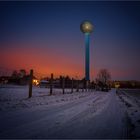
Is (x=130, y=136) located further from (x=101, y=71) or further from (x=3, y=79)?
(x=101, y=71)

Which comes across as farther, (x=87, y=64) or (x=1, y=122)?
(x=87, y=64)

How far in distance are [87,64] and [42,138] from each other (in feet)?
198

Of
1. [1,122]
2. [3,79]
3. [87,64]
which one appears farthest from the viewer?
[3,79]

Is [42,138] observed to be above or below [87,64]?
below

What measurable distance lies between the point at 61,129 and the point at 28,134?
0.79 metres

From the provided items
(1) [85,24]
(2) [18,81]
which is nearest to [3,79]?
(2) [18,81]

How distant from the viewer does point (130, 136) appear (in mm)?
3541

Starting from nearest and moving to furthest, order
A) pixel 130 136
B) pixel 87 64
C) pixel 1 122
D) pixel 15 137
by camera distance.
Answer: pixel 15 137 < pixel 130 136 < pixel 1 122 < pixel 87 64

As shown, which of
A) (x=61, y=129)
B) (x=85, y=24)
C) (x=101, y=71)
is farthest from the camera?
(x=101, y=71)

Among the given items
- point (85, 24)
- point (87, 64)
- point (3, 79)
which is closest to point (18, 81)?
point (3, 79)

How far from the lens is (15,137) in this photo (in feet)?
10.6

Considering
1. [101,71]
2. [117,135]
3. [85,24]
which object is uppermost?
[85,24]

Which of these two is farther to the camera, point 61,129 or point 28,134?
point 61,129

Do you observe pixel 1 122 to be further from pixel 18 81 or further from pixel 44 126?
pixel 18 81
